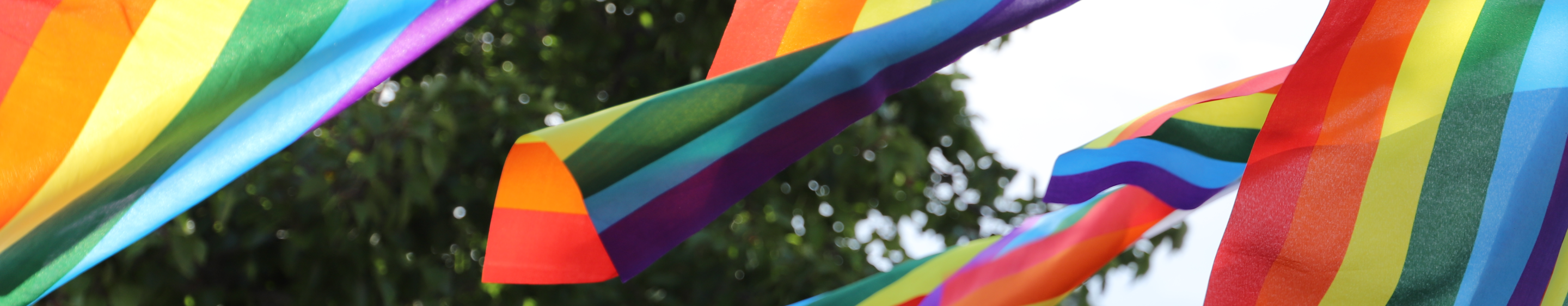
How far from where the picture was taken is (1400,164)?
0.98m

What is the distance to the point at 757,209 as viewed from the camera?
9.20ft

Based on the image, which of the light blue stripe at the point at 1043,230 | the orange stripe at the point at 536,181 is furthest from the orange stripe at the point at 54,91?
the light blue stripe at the point at 1043,230

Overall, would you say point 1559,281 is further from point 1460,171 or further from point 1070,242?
point 1070,242

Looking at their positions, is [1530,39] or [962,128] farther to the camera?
[962,128]

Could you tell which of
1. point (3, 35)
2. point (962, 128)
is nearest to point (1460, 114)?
point (3, 35)

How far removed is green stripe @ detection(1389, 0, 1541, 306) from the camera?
963 mm

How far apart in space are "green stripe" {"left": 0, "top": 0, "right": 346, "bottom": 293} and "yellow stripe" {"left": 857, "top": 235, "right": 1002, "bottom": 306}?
2.99ft

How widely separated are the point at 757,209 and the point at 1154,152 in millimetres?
1560

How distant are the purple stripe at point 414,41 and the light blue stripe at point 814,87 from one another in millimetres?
221

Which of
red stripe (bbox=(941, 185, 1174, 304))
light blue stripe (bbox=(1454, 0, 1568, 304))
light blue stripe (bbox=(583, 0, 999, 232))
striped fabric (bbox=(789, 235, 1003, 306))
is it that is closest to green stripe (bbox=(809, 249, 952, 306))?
striped fabric (bbox=(789, 235, 1003, 306))

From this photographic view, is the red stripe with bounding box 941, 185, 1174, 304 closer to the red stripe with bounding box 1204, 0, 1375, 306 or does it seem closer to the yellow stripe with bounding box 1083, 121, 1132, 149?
the yellow stripe with bounding box 1083, 121, 1132, 149

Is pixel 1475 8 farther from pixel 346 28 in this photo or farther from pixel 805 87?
pixel 346 28

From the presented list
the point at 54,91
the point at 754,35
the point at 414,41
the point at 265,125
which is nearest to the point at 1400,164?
the point at 754,35

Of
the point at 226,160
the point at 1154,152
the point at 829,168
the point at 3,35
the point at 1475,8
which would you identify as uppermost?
the point at 1475,8
